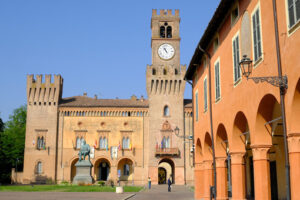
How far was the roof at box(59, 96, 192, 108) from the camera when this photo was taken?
55781mm

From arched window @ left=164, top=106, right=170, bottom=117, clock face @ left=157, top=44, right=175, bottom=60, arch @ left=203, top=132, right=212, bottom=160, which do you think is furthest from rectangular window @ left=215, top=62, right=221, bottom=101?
clock face @ left=157, top=44, right=175, bottom=60

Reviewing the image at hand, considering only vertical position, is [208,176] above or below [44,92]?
below

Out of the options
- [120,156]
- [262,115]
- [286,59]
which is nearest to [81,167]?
[120,156]

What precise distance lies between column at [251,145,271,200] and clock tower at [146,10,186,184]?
137 ft

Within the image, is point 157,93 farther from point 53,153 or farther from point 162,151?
point 53,153

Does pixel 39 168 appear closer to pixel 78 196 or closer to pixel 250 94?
pixel 78 196

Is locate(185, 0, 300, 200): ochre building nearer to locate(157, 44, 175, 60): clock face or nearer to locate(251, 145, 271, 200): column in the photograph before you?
locate(251, 145, 271, 200): column

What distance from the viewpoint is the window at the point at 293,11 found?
28.7ft

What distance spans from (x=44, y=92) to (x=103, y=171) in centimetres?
1511

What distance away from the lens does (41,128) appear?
55.2 meters

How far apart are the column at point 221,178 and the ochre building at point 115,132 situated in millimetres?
35878

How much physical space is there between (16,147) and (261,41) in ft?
195

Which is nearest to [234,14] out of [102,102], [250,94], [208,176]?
[250,94]

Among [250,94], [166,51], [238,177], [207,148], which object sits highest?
[166,51]
